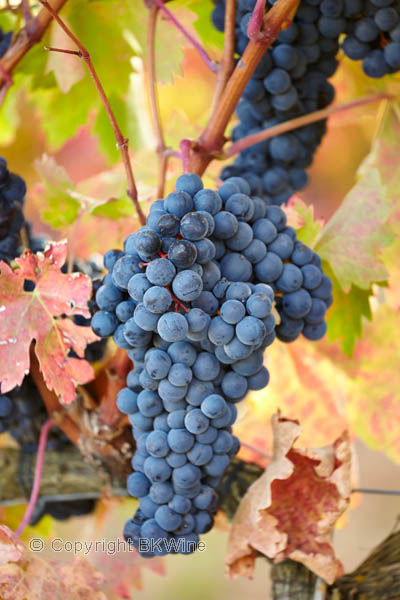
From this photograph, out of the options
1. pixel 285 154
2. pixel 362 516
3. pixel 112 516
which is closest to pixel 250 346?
pixel 285 154

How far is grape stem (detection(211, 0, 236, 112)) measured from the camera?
2.02ft

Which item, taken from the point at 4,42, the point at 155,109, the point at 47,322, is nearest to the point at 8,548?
the point at 47,322

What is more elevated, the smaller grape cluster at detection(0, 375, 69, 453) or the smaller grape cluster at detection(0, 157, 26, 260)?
the smaller grape cluster at detection(0, 157, 26, 260)

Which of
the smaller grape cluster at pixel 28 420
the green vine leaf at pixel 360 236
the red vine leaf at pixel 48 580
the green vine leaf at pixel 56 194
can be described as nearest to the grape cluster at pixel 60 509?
the smaller grape cluster at pixel 28 420

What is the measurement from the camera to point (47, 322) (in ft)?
1.95

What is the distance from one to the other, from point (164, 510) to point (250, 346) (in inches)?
6.7

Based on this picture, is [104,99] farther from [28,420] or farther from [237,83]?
[28,420]

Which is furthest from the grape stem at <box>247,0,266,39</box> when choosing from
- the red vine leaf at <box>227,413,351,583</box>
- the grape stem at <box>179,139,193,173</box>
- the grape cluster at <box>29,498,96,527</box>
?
the grape cluster at <box>29,498,96,527</box>

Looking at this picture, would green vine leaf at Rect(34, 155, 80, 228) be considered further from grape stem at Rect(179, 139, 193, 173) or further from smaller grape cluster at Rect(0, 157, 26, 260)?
grape stem at Rect(179, 139, 193, 173)

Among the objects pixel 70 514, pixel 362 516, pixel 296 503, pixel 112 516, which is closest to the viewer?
pixel 296 503

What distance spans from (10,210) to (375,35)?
16.5 inches

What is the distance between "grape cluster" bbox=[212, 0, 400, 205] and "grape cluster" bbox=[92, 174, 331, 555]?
0.16 metres

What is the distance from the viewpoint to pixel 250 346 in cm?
51

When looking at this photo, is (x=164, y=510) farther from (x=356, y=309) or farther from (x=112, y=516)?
(x=112, y=516)
